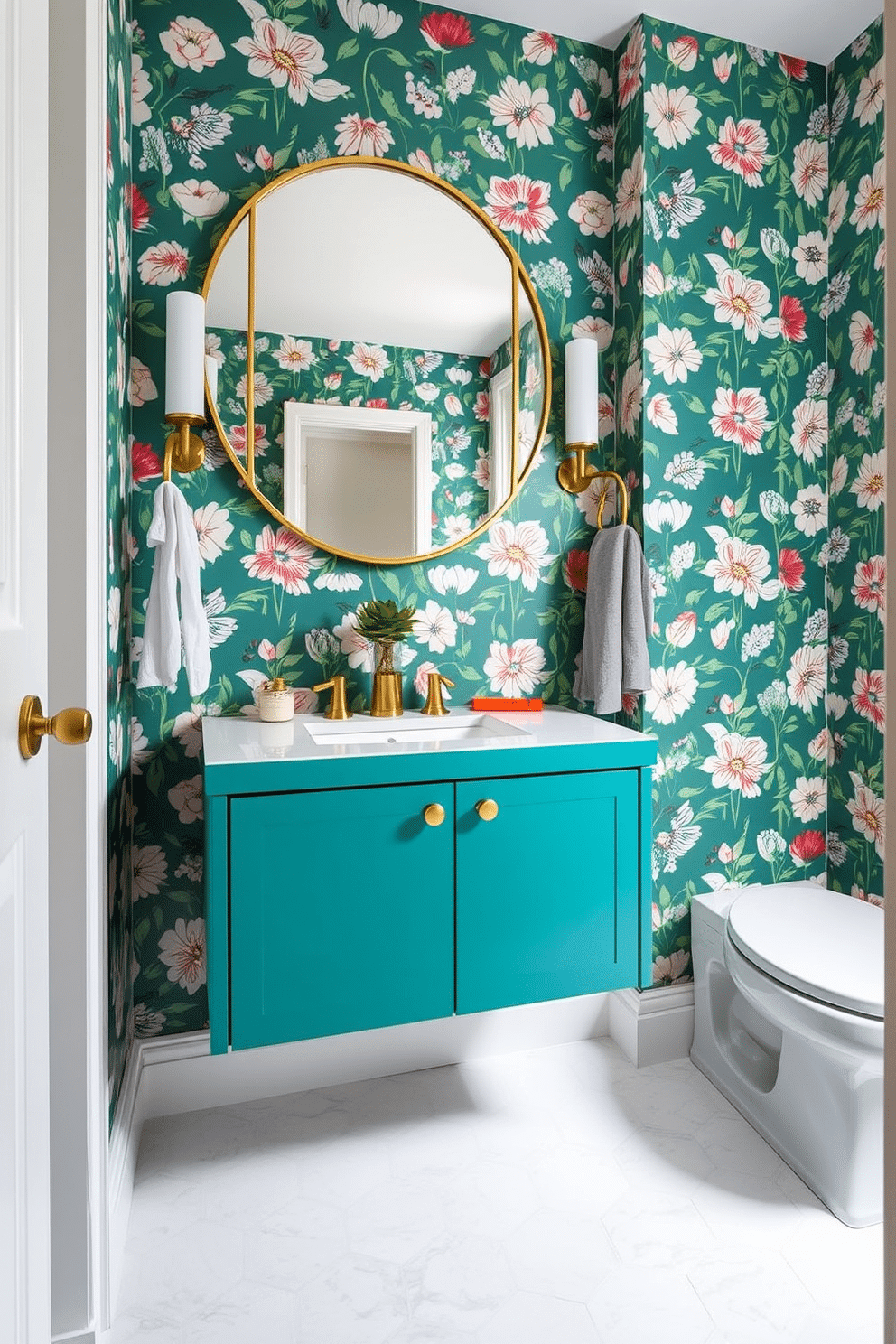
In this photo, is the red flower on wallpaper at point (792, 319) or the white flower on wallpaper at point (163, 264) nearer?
the white flower on wallpaper at point (163, 264)

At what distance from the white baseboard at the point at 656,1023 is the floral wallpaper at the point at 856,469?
54 cm

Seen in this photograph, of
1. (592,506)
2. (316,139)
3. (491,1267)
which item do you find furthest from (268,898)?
(316,139)

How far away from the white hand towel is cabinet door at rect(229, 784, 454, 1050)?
40 cm

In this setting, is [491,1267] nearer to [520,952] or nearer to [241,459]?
[520,952]

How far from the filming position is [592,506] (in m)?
2.14

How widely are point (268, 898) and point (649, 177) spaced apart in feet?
6.15

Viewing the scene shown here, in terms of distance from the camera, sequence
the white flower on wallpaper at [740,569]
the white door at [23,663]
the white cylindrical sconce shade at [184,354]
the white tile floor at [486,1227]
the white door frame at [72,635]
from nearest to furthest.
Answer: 1. the white door at [23,663]
2. the white door frame at [72,635]
3. the white tile floor at [486,1227]
4. the white cylindrical sconce shade at [184,354]
5. the white flower on wallpaper at [740,569]

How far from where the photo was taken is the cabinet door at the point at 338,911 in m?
1.42

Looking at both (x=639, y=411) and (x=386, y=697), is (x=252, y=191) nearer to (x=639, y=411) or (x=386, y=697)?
(x=639, y=411)

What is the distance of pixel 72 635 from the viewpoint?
47.0 inches

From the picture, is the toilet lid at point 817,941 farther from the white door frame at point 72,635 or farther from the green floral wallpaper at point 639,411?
the white door frame at point 72,635

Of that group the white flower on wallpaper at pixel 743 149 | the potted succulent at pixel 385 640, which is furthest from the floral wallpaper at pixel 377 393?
the white flower on wallpaper at pixel 743 149

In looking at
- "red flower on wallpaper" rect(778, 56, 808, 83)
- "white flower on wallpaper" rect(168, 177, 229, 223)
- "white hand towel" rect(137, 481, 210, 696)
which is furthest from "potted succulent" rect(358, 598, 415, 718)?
"red flower on wallpaper" rect(778, 56, 808, 83)

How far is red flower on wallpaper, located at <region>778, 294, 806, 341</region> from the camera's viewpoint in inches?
84.4
